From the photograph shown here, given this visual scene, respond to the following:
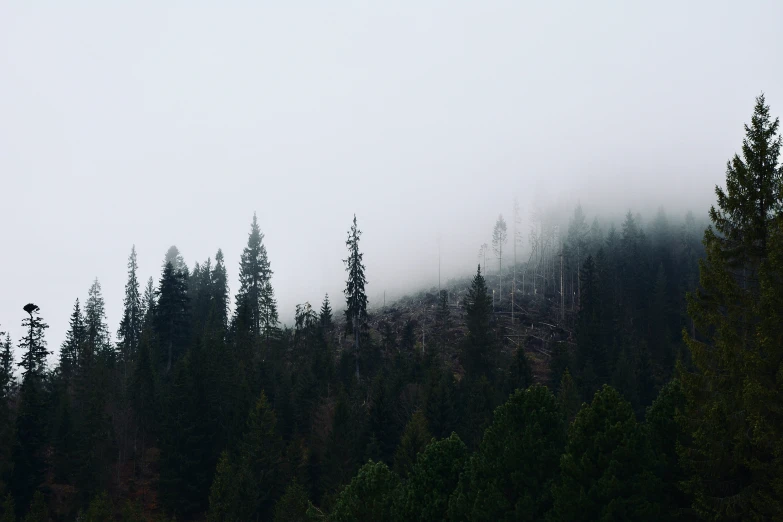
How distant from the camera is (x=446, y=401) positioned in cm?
5019

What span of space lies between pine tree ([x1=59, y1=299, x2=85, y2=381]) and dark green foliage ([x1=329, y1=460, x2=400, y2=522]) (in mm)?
61480

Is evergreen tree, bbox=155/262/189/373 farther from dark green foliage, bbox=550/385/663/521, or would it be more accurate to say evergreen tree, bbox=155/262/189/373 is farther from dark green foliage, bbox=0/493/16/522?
dark green foliage, bbox=550/385/663/521

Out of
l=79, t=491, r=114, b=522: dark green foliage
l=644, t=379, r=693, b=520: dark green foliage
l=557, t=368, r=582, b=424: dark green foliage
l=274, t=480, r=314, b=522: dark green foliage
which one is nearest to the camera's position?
l=644, t=379, r=693, b=520: dark green foliage

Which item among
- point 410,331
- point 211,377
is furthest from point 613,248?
point 211,377

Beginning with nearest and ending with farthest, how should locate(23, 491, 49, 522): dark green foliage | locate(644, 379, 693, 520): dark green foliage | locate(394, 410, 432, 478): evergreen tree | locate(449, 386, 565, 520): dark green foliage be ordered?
locate(644, 379, 693, 520): dark green foliage < locate(449, 386, 565, 520): dark green foliage < locate(394, 410, 432, 478): evergreen tree < locate(23, 491, 49, 522): dark green foliage

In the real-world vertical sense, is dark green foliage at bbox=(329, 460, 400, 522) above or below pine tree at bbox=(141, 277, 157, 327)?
below

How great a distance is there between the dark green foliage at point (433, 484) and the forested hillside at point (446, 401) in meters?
0.11

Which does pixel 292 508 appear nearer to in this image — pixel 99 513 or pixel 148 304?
pixel 99 513

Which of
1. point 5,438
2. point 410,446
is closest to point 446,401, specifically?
point 410,446

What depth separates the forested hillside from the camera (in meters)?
21.4

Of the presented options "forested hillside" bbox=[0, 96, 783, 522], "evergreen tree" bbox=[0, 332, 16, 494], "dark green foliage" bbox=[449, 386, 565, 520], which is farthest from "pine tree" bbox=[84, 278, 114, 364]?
"dark green foliage" bbox=[449, 386, 565, 520]

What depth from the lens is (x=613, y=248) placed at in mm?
122375

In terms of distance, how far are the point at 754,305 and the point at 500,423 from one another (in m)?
12.0

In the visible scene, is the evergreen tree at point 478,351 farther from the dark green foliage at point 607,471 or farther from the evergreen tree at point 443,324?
the dark green foliage at point 607,471
